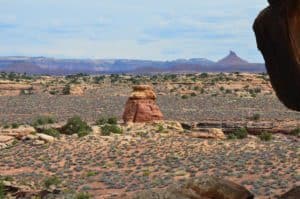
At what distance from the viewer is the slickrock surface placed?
77.9 feet

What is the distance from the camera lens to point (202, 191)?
39.5ft

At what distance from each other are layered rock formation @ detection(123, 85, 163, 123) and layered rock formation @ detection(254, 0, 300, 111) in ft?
93.6

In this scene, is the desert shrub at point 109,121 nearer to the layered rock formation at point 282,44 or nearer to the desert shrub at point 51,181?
the desert shrub at point 51,181

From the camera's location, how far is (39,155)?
3189cm

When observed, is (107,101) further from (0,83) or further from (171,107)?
(0,83)

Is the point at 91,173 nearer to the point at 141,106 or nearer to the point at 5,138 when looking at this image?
the point at 5,138

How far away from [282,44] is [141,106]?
2934 centimetres

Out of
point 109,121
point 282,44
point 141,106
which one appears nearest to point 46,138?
point 141,106

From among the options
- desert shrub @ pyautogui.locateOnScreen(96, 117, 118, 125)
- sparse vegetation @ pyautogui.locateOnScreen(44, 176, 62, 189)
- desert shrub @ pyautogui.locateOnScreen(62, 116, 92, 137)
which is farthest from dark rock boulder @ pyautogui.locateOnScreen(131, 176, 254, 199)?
desert shrub @ pyautogui.locateOnScreen(96, 117, 118, 125)

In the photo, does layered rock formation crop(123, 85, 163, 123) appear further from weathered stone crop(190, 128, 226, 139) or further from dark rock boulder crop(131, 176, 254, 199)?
dark rock boulder crop(131, 176, 254, 199)

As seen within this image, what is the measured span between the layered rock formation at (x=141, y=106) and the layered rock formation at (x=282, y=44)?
28522mm

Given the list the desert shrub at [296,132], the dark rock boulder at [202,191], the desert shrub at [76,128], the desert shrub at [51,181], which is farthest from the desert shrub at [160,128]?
the dark rock boulder at [202,191]

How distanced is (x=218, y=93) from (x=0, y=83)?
34.9 m

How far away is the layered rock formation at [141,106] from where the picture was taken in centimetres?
3962
